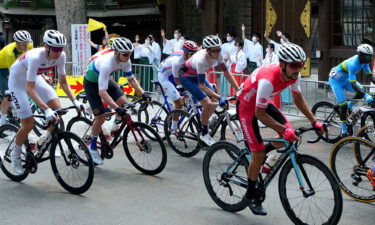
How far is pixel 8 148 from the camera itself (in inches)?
299

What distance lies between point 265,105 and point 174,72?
14.1ft

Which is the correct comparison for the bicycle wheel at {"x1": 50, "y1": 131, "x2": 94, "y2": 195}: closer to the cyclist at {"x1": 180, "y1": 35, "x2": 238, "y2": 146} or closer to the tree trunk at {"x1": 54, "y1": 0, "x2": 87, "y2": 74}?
the cyclist at {"x1": 180, "y1": 35, "x2": 238, "y2": 146}

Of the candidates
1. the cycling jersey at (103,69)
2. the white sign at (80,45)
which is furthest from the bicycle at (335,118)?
the white sign at (80,45)

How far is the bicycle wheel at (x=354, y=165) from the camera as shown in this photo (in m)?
6.45

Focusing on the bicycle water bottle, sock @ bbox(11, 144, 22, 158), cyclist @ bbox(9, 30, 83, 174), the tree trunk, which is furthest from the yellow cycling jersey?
the tree trunk

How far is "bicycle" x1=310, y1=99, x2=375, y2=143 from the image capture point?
29.6ft

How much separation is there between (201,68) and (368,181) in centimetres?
316

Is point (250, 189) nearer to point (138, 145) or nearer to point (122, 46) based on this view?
point (138, 145)

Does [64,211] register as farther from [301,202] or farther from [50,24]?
[50,24]

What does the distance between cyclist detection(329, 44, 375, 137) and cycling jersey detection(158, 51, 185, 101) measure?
2684mm

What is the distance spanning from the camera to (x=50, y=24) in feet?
90.4

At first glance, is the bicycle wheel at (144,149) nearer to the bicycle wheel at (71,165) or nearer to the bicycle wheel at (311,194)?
the bicycle wheel at (71,165)

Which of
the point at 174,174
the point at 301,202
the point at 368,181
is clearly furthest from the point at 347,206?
the point at 174,174

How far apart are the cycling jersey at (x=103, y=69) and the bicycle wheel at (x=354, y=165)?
10.3ft
